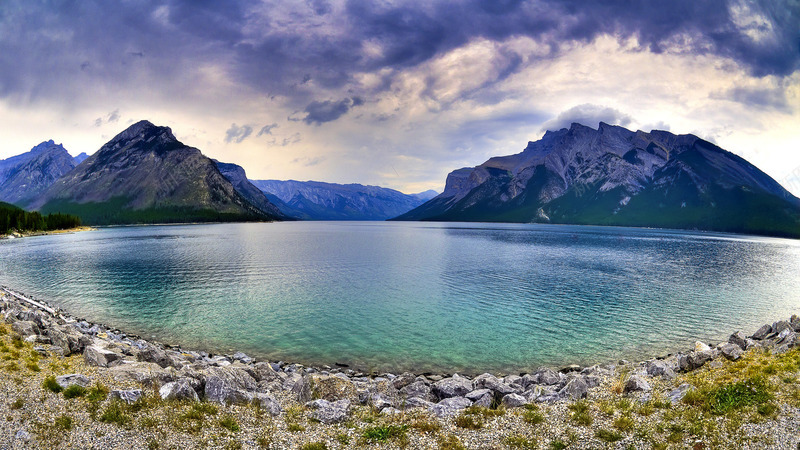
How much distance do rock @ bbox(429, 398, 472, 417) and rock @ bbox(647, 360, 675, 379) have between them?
14074 millimetres

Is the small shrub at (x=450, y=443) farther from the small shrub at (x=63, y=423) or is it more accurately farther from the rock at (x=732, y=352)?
the rock at (x=732, y=352)

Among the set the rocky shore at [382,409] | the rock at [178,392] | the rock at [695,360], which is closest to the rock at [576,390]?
the rocky shore at [382,409]

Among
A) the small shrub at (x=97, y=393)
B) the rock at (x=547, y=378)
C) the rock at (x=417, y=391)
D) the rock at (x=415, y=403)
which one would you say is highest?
the small shrub at (x=97, y=393)

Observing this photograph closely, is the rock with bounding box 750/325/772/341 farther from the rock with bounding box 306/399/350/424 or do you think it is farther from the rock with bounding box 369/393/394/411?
the rock with bounding box 306/399/350/424

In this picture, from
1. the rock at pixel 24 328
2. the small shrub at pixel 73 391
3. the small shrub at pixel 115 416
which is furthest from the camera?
the rock at pixel 24 328

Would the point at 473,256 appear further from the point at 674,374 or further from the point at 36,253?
the point at 36,253

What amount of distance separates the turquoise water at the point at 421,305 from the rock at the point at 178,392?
17.0 m

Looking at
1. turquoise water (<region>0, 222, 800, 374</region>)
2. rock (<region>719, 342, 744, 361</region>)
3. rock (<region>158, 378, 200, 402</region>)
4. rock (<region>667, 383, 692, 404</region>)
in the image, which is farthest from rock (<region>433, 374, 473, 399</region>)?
rock (<region>719, 342, 744, 361</region>)

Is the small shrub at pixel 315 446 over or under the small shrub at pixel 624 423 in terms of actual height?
under

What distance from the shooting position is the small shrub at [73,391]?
716 inches

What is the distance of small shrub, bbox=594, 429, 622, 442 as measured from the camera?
15.8m

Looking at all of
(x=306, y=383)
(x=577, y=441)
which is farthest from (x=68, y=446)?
(x=577, y=441)

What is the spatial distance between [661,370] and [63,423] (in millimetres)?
34127

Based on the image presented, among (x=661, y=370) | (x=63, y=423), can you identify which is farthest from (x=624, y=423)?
(x=63, y=423)
